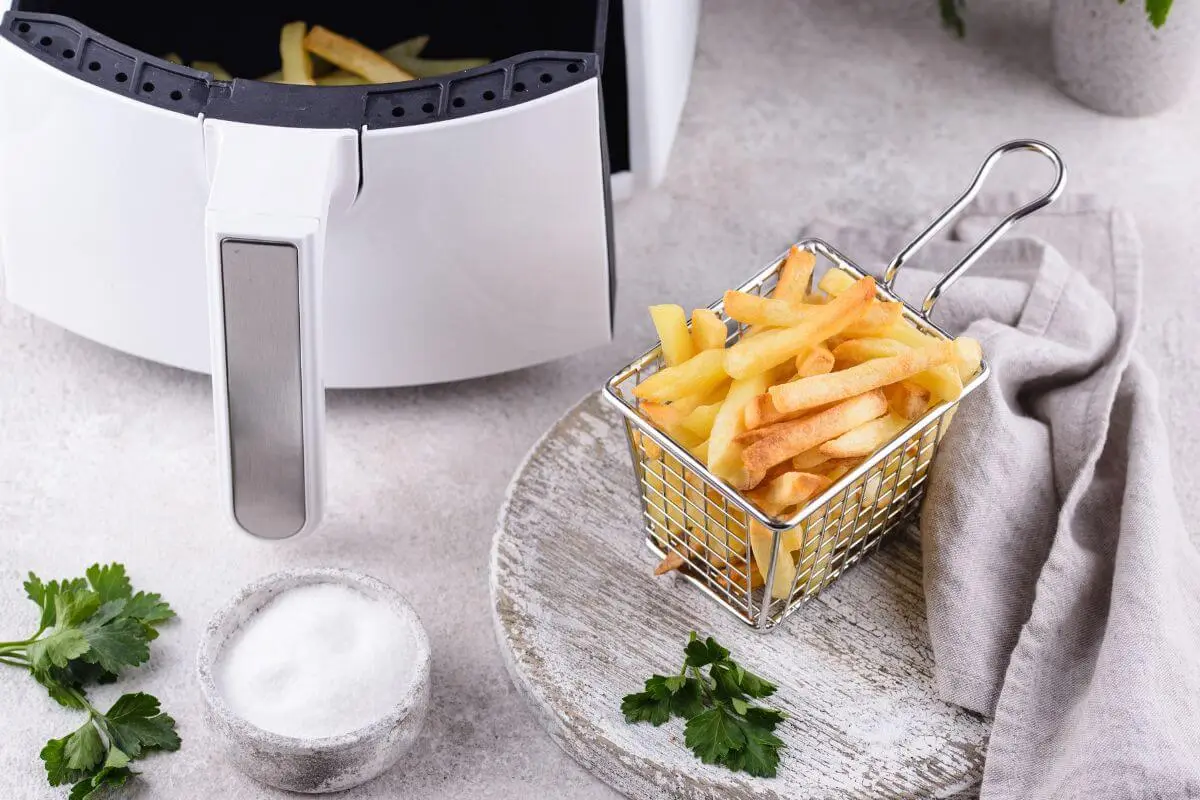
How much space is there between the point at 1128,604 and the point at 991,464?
17 centimetres

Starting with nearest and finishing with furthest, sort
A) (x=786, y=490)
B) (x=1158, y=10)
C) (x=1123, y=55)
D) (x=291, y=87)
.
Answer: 1. (x=786, y=490)
2. (x=291, y=87)
3. (x=1158, y=10)
4. (x=1123, y=55)

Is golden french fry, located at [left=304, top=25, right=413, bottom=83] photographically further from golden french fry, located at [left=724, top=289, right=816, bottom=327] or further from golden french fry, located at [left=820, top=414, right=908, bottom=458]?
golden french fry, located at [left=820, top=414, right=908, bottom=458]

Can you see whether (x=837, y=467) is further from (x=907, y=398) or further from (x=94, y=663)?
(x=94, y=663)

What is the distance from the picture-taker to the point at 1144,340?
1560mm

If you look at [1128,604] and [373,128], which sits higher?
[373,128]

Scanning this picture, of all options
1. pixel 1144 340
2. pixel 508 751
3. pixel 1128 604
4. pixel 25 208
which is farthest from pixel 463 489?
pixel 1144 340

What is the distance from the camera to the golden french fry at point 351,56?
4.64ft

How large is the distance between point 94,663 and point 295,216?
42cm

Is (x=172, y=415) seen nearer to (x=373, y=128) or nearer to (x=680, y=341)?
(x=373, y=128)

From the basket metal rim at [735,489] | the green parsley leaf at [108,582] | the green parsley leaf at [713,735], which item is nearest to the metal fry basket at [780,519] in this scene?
the basket metal rim at [735,489]

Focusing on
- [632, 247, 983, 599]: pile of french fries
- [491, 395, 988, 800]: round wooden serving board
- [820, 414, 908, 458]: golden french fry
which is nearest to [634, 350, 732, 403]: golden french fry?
[632, 247, 983, 599]: pile of french fries

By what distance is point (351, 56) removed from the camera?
142 cm

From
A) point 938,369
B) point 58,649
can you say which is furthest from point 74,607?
point 938,369

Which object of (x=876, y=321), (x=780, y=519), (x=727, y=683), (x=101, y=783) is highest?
(x=876, y=321)
